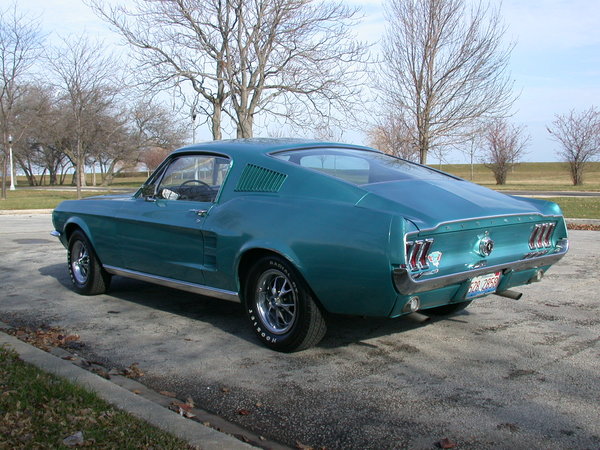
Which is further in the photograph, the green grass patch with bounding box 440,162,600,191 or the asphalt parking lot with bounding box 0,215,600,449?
the green grass patch with bounding box 440,162,600,191

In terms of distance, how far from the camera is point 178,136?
60406mm

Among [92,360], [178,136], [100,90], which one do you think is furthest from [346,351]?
[178,136]

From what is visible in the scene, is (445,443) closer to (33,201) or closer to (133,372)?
(133,372)

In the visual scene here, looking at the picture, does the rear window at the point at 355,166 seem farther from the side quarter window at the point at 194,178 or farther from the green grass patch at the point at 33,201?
the green grass patch at the point at 33,201

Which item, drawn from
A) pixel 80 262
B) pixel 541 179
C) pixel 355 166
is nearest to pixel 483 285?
pixel 355 166

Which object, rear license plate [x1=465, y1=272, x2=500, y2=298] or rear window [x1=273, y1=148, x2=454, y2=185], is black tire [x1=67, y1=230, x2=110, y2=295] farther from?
rear license plate [x1=465, y1=272, x2=500, y2=298]

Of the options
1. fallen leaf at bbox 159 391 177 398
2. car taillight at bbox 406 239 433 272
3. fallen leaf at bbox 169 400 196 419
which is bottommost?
fallen leaf at bbox 159 391 177 398

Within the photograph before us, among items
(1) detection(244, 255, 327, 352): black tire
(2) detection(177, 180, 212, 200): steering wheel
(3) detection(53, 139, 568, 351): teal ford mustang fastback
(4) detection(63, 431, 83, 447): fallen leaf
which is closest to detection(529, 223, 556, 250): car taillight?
(3) detection(53, 139, 568, 351): teal ford mustang fastback

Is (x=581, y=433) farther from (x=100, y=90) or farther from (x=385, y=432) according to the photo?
(x=100, y=90)

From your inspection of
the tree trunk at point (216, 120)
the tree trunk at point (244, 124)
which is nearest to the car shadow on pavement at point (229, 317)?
the tree trunk at point (244, 124)

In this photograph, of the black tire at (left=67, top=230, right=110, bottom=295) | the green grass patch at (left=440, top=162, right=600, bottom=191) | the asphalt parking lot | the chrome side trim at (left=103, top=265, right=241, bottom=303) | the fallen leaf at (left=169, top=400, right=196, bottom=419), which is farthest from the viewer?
the green grass patch at (left=440, top=162, right=600, bottom=191)

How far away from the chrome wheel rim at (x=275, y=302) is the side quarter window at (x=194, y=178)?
0.94m

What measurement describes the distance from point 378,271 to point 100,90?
2757cm

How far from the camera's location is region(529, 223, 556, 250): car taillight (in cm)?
486
